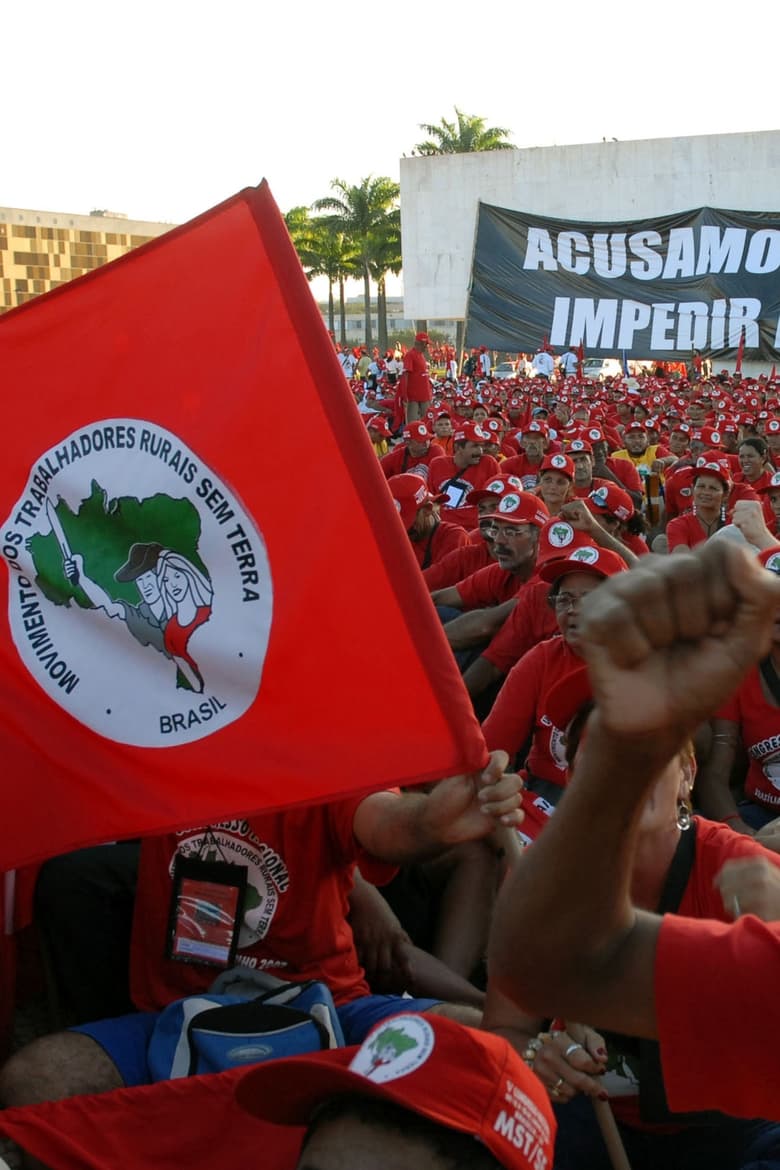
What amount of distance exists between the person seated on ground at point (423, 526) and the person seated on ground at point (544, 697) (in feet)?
11.3

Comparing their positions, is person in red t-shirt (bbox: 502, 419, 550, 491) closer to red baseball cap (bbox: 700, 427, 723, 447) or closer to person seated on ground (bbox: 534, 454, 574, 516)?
red baseball cap (bbox: 700, 427, 723, 447)

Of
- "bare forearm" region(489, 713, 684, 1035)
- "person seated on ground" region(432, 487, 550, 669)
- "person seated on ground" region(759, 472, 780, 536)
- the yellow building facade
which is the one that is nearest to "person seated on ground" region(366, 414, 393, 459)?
"person seated on ground" region(759, 472, 780, 536)

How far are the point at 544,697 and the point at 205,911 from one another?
1697 mm

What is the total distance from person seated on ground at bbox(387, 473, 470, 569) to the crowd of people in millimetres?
1485

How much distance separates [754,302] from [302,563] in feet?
110

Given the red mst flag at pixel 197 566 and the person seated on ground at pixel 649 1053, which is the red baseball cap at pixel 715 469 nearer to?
the person seated on ground at pixel 649 1053

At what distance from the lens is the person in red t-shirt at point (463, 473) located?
33.6 feet

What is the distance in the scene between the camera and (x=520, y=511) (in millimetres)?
6855

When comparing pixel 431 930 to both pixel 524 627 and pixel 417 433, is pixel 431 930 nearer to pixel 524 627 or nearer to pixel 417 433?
pixel 524 627

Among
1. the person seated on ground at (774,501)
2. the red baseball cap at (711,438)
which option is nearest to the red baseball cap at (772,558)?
the person seated on ground at (774,501)

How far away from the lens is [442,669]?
8.00ft

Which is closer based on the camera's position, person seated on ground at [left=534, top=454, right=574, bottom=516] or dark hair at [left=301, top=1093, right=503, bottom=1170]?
dark hair at [left=301, top=1093, right=503, bottom=1170]

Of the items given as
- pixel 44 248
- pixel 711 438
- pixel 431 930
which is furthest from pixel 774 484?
pixel 44 248

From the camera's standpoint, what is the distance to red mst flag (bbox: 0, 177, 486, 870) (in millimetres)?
2512
